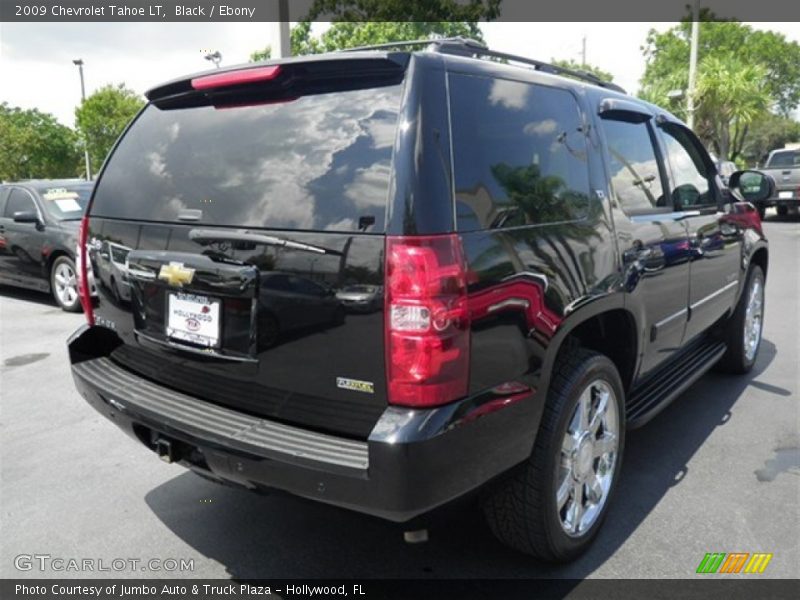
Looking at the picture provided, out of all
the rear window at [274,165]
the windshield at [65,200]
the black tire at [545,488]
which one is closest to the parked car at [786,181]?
the windshield at [65,200]

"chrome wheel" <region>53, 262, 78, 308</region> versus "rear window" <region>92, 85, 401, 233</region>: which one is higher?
"rear window" <region>92, 85, 401, 233</region>

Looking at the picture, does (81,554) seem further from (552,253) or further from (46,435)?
(552,253)

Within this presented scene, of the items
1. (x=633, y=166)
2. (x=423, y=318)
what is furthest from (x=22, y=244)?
(x=423, y=318)

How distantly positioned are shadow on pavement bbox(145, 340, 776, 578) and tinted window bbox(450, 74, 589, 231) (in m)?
1.03

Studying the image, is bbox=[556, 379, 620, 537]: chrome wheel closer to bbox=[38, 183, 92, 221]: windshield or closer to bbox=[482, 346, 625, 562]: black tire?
bbox=[482, 346, 625, 562]: black tire

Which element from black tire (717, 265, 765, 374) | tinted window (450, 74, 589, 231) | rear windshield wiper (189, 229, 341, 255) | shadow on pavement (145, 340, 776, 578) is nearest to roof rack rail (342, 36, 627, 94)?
tinted window (450, 74, 589, 231)

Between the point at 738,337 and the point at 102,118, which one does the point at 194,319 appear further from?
the point at 102,118

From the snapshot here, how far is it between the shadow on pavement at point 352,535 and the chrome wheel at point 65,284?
17.3ft

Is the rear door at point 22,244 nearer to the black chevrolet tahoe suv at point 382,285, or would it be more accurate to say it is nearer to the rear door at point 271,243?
the black chevrolet tahoe suv at point 382,285

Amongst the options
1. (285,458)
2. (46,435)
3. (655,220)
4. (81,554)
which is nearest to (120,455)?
(46,435)

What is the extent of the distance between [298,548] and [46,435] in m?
2.27

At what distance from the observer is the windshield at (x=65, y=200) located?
841 cm

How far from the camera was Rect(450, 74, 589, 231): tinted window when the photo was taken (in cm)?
222

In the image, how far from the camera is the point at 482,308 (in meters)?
2.13
